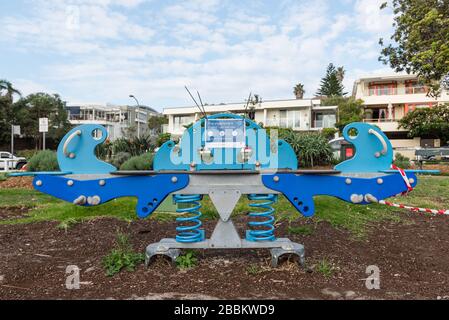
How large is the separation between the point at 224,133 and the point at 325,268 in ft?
5.09

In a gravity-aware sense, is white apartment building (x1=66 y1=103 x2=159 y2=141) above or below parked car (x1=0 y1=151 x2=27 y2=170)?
above

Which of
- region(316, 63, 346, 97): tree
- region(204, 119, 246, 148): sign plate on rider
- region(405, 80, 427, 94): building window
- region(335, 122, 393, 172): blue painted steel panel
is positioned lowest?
region(335, 122, 393, 172): blue painted steel panel

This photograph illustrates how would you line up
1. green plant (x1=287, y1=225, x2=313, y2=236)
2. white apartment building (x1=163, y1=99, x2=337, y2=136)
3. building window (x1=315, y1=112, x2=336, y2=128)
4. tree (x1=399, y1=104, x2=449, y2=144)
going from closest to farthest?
green plant (x1=287, y1=225, x2=313, y2=236), tree (x1=399, y1=104, x2=449, y2=144), building window (x1=315, y1=112, x2=336, y2=128), white apartment building (x1=163, y1=99, x2=337, y2=136)

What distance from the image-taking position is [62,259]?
3.96 meters

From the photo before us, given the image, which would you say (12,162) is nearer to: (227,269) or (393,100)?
Answer: (227,269)

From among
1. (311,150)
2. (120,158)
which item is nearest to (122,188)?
(120,158)

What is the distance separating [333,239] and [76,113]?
60.4m

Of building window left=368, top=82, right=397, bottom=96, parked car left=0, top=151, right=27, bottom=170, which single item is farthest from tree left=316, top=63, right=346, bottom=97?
parked car left=0, top=151, right=27, bottom=170

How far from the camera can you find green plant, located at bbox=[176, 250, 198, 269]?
3.58 metres

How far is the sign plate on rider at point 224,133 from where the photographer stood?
3666 mm

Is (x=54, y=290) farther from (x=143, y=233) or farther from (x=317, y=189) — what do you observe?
(x=317, y=189)

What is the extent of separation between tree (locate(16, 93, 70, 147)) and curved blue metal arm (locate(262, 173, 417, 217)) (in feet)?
126

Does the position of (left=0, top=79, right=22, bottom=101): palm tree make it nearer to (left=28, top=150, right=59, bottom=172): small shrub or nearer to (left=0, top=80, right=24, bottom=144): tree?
(left=0, top=80, right=24, bottom=144): tree

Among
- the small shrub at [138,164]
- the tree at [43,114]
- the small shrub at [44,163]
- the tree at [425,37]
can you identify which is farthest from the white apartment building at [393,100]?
the small shrub at [44,163]
